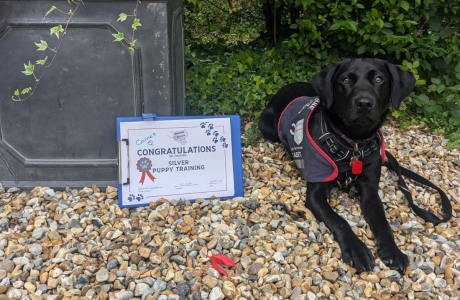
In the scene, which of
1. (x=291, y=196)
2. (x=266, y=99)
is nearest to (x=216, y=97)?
(x=266, y=99)

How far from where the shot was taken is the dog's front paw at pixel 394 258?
222 centimetres

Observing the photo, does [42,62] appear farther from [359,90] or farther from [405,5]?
[405,5]

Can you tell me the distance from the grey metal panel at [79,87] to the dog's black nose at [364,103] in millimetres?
1097

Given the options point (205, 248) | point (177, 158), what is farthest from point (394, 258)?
point (177, 158)

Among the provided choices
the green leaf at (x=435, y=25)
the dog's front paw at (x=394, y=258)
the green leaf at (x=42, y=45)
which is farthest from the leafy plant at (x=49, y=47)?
the green leaf at (x=435, y=25)

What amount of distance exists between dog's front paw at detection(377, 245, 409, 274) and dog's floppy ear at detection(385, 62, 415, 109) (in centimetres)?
89

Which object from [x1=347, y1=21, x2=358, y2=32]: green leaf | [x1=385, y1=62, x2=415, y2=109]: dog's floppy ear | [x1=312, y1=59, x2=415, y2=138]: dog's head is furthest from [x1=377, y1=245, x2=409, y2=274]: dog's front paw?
[x1=347, y1=21, x2=358, y2=32]: green leaf

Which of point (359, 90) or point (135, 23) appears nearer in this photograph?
point (135, 23)

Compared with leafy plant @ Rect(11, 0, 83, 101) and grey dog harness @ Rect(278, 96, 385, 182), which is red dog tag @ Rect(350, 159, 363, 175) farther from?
leafy plant @ Rect(11, 0, 83, 101)

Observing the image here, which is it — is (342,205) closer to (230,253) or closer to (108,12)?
(230,253)

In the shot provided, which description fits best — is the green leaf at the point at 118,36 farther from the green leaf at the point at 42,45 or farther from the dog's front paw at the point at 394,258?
the dog's front paw at the point at 394,258

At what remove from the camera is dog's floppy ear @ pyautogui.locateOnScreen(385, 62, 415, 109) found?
8.92 ft

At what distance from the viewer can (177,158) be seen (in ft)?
8.80

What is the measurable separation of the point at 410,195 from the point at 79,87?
2134 millimetres
